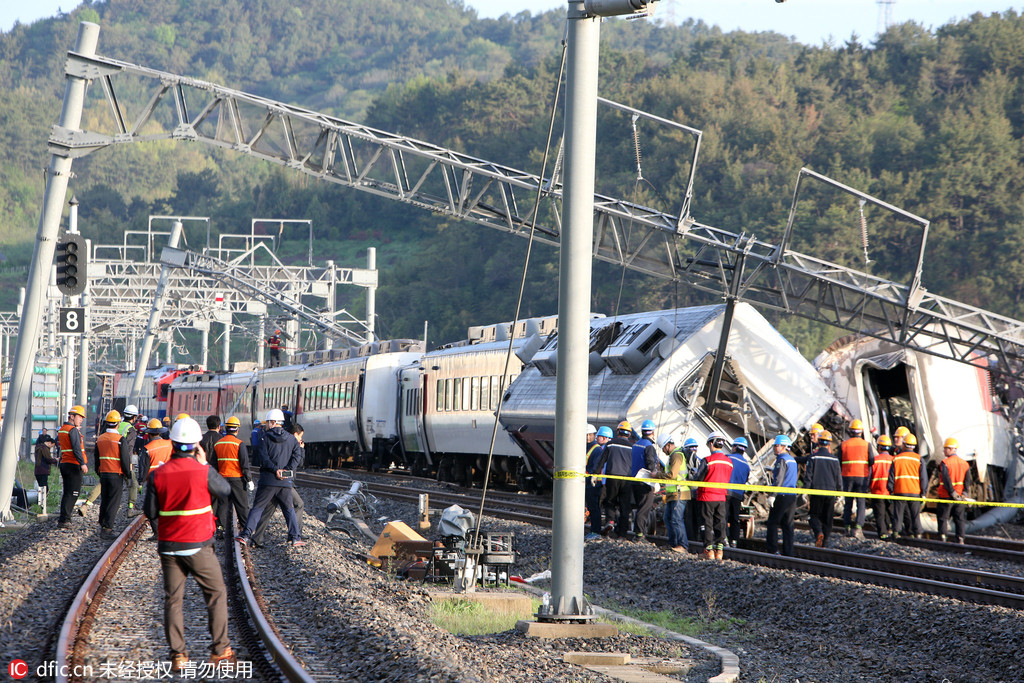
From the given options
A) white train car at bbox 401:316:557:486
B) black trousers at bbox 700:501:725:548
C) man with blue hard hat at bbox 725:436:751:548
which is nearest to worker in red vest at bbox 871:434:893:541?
man with blue hard hat at bbox 725:436:751:548

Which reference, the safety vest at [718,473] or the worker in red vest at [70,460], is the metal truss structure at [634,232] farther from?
the safety vest at [718,473]

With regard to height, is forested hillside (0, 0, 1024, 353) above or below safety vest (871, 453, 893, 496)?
above

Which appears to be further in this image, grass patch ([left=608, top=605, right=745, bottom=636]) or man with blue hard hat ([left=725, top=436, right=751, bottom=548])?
man with blue hard hat ([left=725, top=436, right=751, bottom=548])

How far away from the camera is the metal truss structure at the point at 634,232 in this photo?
21547mm

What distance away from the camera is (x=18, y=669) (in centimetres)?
863

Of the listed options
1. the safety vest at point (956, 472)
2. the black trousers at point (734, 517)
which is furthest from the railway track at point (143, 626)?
the safety vest at point (956, 472)

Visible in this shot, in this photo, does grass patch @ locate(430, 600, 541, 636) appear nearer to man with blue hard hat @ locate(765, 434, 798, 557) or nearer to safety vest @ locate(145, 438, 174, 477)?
man with blue hard hat @ locate(765, 434, 798, 557)

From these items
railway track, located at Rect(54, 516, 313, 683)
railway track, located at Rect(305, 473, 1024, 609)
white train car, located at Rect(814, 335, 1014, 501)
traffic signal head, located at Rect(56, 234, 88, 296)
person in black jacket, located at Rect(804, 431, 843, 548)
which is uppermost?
traffic signal head, located at Rect(56, 234, 88, 296)

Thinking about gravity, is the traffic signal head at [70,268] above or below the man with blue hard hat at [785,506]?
above

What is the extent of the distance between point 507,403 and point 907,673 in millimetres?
15578

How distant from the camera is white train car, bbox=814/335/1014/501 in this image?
2214 cm

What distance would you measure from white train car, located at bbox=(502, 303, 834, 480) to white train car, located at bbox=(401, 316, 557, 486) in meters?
5.29

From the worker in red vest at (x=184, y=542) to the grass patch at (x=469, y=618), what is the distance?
3263mm

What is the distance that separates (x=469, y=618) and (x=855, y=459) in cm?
876
